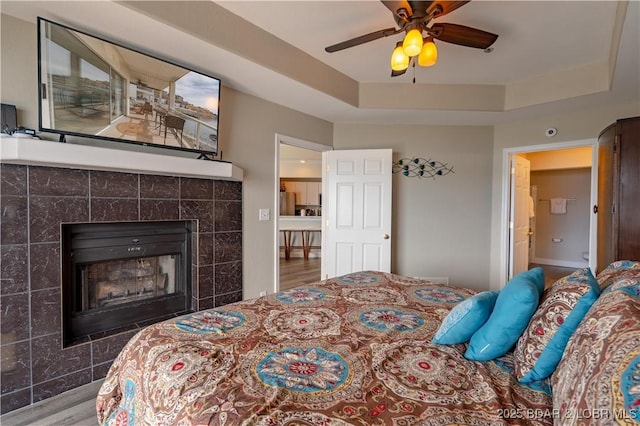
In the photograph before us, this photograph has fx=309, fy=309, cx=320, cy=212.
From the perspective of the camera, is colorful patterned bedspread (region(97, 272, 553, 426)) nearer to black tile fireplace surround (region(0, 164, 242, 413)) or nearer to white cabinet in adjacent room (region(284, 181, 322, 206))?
black tile fireplace surround (region(0, 164, 242, 413))

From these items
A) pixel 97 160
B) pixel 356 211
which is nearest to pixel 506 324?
pixel 97 160

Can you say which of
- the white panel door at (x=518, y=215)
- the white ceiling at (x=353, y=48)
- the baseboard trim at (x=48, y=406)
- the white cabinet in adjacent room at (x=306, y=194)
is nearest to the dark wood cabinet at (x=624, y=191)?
the white ceiling at (x=353, y=48)

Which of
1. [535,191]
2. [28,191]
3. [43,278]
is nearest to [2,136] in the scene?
[28,191]

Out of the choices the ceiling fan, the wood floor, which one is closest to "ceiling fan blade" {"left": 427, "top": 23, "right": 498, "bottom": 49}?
the ceiling fan

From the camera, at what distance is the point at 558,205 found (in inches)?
267

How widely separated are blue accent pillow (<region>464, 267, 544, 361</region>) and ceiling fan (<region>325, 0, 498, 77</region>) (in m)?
1.45

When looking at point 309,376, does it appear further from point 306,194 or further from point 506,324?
point 306,194

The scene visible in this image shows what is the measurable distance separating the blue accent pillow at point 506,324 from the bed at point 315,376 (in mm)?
43

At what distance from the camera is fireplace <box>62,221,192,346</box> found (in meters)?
2.20

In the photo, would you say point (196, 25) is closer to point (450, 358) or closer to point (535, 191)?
point (450, 358)

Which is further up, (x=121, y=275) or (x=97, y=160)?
(x=97, y=160)

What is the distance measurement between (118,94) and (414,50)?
1.96 m

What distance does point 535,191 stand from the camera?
23.2 ft

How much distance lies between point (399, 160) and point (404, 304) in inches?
111
